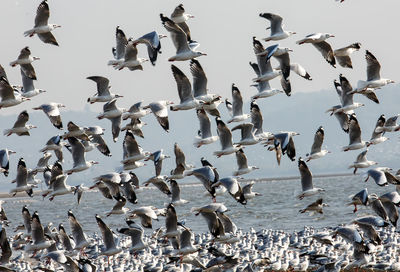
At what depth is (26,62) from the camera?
19031 millimetres

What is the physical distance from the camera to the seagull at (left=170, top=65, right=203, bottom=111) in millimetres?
18094

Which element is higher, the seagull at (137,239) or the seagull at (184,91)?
the seagull at (184,91)

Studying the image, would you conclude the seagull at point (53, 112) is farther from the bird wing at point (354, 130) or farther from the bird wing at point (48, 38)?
the bird wing at point (354, 130)

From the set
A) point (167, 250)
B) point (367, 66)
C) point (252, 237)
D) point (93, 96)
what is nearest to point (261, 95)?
point (367, 66)

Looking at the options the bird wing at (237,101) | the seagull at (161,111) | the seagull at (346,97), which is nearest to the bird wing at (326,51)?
the seagull at (346,97)

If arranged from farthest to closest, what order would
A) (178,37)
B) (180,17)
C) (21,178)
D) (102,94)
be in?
(21,178) < (102,94) < (180,17) < (178,37)

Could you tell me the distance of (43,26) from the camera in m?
18.7

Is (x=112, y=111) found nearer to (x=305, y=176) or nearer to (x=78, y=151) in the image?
→ (x=78, y=151)

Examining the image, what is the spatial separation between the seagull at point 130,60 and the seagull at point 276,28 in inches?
127

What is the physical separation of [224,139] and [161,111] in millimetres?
3012

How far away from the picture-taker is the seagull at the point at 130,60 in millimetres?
18812

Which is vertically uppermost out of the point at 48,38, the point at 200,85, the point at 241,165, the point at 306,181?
the point at 48,38

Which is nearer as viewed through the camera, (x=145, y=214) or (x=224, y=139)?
(x=145, y=214)

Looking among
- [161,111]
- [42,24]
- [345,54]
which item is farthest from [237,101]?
[42,24]
